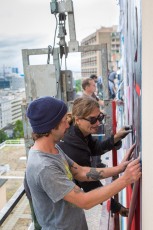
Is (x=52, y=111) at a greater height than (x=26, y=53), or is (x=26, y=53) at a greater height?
(x=26, y=53)

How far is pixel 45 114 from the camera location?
1.16 m

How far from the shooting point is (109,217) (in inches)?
78.0

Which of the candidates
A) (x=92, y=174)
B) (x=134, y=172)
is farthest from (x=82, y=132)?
(x=134, y=172)

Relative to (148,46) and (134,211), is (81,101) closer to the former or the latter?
(134,211)

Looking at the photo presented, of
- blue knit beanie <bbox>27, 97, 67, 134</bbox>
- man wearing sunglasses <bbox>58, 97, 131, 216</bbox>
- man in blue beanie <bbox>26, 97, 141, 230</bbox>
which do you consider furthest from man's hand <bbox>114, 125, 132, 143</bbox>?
blue knit beanie <bbox>27, 97, 67, 134</bbox>

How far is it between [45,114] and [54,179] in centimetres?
27

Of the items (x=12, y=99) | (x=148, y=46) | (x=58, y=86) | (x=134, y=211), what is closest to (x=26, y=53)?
(x=58, y=86)

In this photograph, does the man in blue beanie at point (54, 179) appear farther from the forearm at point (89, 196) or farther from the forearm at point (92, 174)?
Answer: the forearm at point (92, 174)

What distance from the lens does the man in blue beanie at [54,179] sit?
3.61 ft

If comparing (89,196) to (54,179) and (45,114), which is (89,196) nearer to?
(54,179)

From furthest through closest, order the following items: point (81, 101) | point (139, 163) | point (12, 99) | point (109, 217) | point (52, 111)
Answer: point (12, 99)
point (109, 217)
point (81, 101)
point (52, 111)
point (139, 163)

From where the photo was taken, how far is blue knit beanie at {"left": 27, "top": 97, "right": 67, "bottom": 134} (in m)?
1.17

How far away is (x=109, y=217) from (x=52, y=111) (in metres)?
1.15

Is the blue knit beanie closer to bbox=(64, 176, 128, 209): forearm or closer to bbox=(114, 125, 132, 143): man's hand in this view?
bbox=(64, 176, 128, 209): forearm
